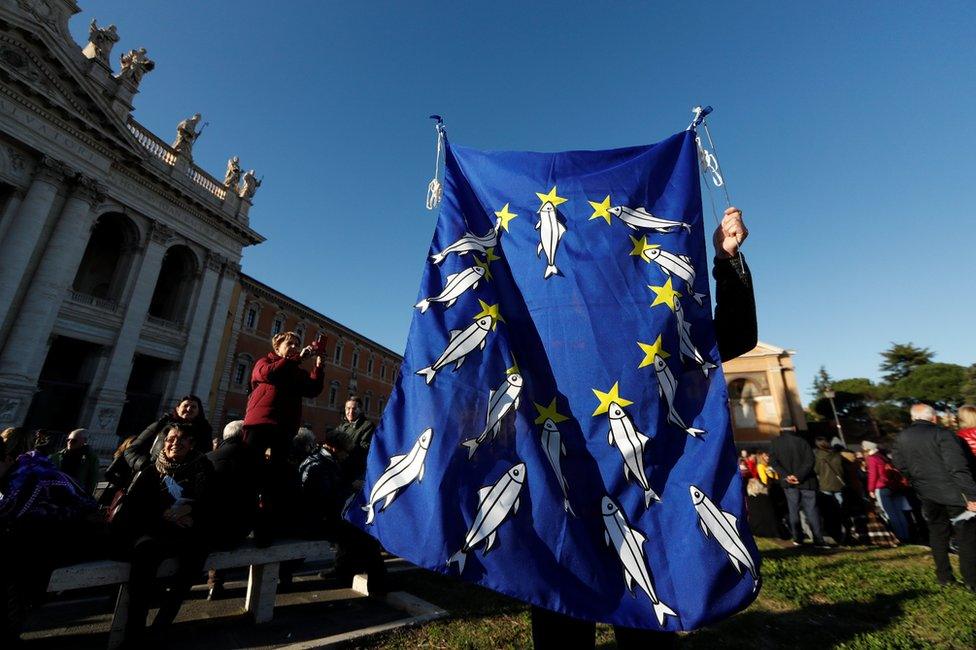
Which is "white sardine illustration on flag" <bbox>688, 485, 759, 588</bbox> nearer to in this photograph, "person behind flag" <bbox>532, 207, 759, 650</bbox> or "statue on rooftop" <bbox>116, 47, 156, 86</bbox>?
"person behind flag" <bbox>532, 207, 759, 650</bbox>

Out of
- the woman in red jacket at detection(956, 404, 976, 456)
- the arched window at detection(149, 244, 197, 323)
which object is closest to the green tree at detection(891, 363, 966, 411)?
the woman in red jacket at detection(956, 404, 976, 456)

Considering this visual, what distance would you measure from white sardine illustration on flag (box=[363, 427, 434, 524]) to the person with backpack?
954 centimetres

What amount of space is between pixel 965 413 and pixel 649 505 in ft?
23.2

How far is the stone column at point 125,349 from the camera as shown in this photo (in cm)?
1633

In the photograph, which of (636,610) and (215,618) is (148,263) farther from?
(636,610)

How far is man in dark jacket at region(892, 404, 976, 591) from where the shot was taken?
14.3 ft

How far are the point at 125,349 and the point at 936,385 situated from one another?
63.1 meters

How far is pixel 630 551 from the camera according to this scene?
188 cm

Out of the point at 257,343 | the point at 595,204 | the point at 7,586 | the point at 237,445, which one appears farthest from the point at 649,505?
the point at 257,343

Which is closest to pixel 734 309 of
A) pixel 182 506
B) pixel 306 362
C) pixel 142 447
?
pixel 182 506

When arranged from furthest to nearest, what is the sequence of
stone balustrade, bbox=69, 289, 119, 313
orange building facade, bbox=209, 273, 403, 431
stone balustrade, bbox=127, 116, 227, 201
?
orange building facade, bbox=209, 273, 403, 431 < stone balustrade, bbox=127, 116, 227, 201 < stone balustrade, bbox=69, 289, 119, 313

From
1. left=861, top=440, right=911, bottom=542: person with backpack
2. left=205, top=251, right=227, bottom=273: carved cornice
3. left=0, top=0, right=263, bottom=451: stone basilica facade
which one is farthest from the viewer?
left=205, top=251, right=227, bottom=273: carved cornice

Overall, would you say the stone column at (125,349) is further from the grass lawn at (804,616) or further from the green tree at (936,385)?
the green tree at (936,385)

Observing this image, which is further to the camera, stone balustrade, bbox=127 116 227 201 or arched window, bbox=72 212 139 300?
stone balustrade, bbox=127 116 227 201
